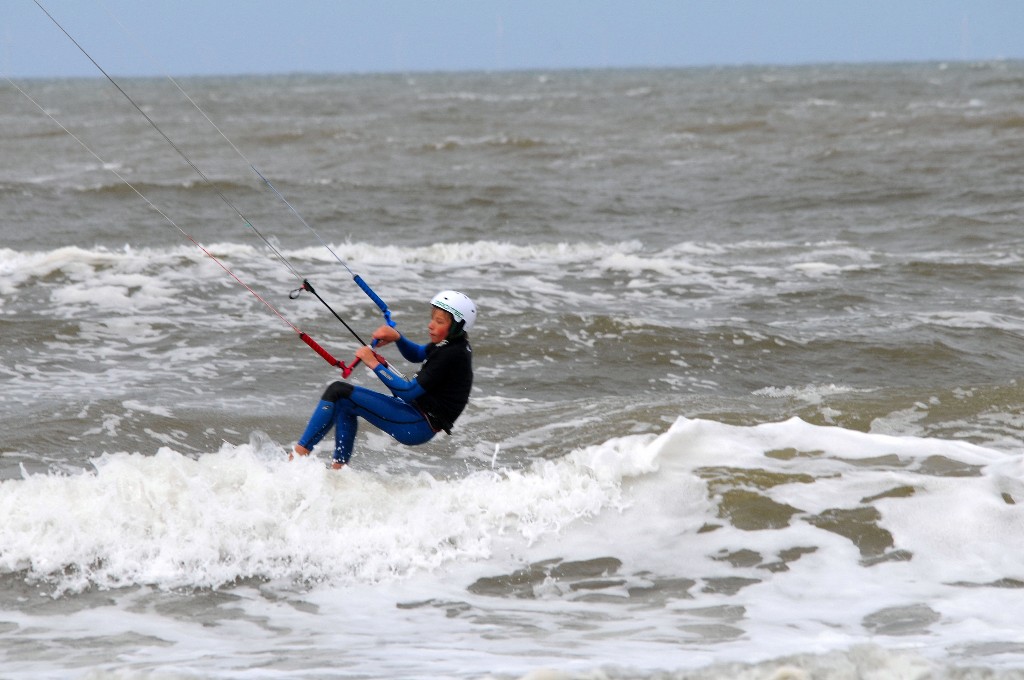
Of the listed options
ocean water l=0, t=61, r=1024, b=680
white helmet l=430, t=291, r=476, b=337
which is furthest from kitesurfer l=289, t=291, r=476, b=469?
ocean water l=0, t=61, r=1024, b=680

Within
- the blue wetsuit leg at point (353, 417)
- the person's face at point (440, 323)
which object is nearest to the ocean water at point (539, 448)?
the blue wetsuit leg at point (353, 417)

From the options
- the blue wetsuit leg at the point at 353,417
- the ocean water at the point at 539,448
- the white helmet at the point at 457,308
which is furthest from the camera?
the blue wetsuit leg at the point at 353,417

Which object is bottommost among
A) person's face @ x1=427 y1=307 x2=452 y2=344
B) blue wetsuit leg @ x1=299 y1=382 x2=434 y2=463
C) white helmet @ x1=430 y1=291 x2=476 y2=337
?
blue wetsuit leg @ x1=299 y1=382 x2=434 y2=463

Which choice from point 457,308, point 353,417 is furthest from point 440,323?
point 353,417

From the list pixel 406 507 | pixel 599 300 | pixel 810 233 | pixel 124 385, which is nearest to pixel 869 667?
pixel 406 507

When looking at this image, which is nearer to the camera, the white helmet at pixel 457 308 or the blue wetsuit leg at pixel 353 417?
the white helmet at pixel 457 308

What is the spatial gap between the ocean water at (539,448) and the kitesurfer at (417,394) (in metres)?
0.33

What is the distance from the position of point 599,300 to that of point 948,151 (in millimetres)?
17746

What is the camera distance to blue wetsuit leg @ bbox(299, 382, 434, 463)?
300 inches

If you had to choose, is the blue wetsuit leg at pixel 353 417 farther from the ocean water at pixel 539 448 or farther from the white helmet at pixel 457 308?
the white helmet at pixel 457 308

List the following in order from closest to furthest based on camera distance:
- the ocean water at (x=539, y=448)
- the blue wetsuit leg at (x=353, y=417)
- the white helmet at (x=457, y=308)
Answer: the ocean water at (x=539, y=448) < the white helmet at (x=457, y=308) < the blue wetsuit leg at (x=353, y=417)

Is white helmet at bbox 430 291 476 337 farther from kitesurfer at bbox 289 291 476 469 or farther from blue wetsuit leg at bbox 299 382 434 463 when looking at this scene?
blue wetsuit leg at bbox 299 382 434 463

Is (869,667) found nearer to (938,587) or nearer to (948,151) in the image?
(938,587)

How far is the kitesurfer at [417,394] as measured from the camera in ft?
24.5
